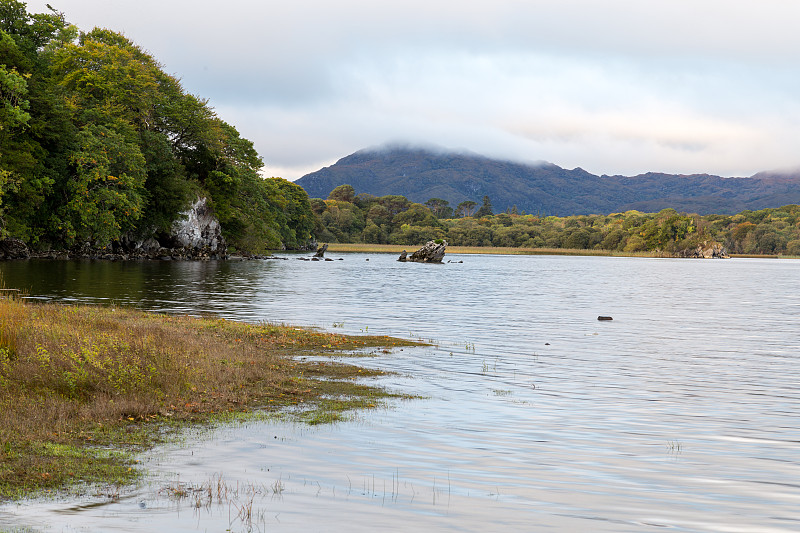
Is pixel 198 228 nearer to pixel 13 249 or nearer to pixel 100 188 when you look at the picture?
pixel 100 188

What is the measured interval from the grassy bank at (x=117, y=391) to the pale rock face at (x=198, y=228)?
8124 cm

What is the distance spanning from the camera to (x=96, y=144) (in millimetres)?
76438

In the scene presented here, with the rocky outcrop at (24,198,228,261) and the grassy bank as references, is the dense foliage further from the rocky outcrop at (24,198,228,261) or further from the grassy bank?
the grassy bank

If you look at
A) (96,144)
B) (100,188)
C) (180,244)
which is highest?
(96,144)

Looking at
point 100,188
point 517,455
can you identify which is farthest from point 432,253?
point 517,455

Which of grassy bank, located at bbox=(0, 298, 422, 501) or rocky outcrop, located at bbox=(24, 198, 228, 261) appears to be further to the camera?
rocky outcrop, located at bbox=(24, 198, 228, 261)

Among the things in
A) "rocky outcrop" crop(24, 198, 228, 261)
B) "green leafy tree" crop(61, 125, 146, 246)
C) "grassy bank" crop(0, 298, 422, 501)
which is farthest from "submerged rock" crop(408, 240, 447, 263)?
"grassy bank" crop(0, 298, 422, 501)

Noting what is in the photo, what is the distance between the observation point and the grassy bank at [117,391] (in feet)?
33.3

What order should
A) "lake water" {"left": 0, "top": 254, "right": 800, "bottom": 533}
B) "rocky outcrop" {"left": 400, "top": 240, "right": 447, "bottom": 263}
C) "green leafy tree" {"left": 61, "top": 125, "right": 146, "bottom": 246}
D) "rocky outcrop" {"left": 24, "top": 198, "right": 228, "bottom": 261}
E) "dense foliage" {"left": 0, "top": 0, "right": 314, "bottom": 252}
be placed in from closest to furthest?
"lake water" {"left": 0, "top": 254, "right": 800, "bottom": 533}
"dense foliage" {"left": 0, "top": 0, "right": 314, "bottom": 252}
"green leafy tree" {"left": 61, "top": 125, "right": 146, "bottom": 246}
"rocky outcrop" {"left": 24, "top": 198, "right": 228, "bottom": 261}
"rocky outcrop" {"left": 400, "top": 240, "right": 447, "bottom": 263}

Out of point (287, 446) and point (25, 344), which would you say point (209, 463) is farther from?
point (25, 344)

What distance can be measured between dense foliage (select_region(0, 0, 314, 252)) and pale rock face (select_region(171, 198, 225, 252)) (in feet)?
5.90

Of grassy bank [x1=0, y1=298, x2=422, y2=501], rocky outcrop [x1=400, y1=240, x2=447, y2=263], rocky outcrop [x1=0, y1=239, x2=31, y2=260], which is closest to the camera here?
grassy bank [x1=0, y1=298, x2=422, y2=501]

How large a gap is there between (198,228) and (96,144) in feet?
96.0

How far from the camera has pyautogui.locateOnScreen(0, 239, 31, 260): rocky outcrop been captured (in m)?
74.0
